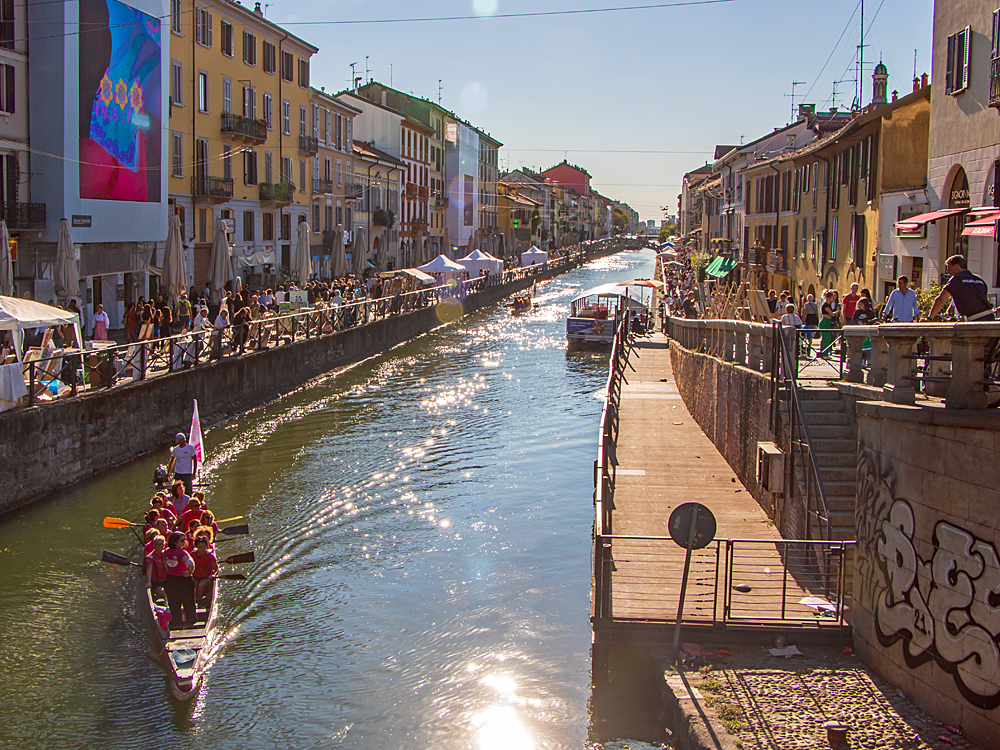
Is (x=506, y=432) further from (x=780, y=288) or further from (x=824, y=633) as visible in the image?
(x=780, y=288)

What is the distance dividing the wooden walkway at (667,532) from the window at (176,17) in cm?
2465

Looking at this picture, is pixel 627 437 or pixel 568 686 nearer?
pixel 568 686

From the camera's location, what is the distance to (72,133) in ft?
92.8

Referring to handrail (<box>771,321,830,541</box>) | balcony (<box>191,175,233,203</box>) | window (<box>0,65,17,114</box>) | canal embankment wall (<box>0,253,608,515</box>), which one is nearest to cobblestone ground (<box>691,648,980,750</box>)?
handrail (<box>771,321,830,541</box>)

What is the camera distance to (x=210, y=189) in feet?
130

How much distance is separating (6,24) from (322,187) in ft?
92.4

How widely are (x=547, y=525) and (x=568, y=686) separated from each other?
21.5ft

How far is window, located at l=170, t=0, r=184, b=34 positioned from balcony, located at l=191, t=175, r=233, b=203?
5.58 metres

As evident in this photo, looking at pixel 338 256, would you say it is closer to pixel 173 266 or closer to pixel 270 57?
pixel 270 57

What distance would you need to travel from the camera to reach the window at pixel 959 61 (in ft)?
63.4

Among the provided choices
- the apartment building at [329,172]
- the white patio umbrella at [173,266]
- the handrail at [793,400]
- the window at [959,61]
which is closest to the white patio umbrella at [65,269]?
the white patio umbrella at [173,266]

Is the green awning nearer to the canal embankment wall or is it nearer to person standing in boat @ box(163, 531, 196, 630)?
the canal embankment wall

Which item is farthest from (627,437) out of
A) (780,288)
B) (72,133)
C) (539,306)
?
(539,306)

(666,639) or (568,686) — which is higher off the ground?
(666,639)
